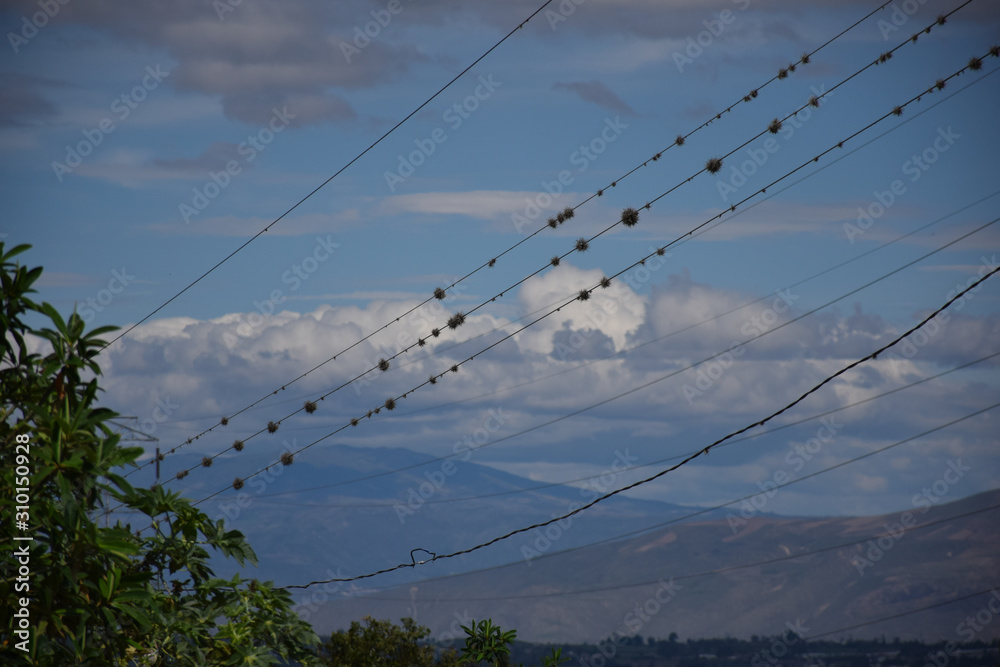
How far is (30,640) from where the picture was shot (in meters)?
9.80

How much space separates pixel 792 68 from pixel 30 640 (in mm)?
15665

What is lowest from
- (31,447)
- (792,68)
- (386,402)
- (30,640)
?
(30,640)

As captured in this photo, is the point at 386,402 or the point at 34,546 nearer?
the point at 34,546

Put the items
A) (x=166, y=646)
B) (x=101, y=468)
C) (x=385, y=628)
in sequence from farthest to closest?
1. (x=385, y=628)
2. (x=166, y=646)
3. (x=101, y=468)

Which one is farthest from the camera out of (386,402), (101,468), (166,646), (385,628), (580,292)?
(385,628)

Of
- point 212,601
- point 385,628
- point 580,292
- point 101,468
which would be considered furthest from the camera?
point 385,628

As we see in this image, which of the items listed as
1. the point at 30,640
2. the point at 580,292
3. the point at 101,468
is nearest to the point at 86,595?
the point at 30,640

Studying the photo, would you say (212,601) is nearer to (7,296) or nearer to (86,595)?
(86,595)

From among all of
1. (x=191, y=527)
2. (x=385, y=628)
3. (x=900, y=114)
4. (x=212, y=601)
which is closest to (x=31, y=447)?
(x=191, y=527)

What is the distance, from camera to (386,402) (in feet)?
85.3

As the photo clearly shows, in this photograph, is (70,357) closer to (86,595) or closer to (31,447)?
(31,447)

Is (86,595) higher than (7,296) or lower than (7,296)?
lower

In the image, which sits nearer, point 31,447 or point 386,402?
point 31,447

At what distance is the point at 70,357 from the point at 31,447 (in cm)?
96
